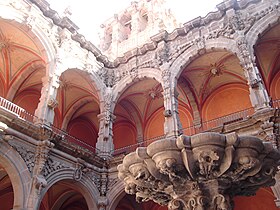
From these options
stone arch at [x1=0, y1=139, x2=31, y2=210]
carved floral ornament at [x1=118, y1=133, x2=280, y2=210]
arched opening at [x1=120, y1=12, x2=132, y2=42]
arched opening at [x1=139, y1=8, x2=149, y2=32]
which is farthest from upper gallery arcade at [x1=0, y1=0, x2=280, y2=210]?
arched opening at [x1=120, y1=12, x2=132, y2=42]

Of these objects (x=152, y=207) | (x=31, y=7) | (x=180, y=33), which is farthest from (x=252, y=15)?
(x=152, y=207)

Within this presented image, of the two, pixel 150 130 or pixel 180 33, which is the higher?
pixel 180 33

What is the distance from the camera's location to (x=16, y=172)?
7613mm

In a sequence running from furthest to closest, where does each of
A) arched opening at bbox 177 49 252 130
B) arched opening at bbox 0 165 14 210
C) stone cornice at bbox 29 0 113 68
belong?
arched opening at bbox 177 49 252 130, arched opening at bbox 0 165 14 210, stone cornice at bbox 29 0 113 68

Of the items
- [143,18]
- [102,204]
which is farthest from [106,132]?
[143,18]

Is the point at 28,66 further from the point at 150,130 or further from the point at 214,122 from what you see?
the point at 214,122

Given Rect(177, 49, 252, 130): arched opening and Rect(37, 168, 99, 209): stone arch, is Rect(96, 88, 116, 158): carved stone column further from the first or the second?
Rect(177, 49, 252, 130): arched opening

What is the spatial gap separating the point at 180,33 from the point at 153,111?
414cm

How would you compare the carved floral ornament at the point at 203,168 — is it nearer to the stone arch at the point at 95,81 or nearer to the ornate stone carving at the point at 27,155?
the ornate stone carving at the point at 27,155

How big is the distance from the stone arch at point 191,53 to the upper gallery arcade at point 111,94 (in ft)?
0.12

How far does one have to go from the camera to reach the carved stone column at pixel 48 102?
8.93 m

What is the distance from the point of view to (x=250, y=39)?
9.59 m

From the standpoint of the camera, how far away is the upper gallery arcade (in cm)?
819

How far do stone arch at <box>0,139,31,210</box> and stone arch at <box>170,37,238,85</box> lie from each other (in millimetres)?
5528
